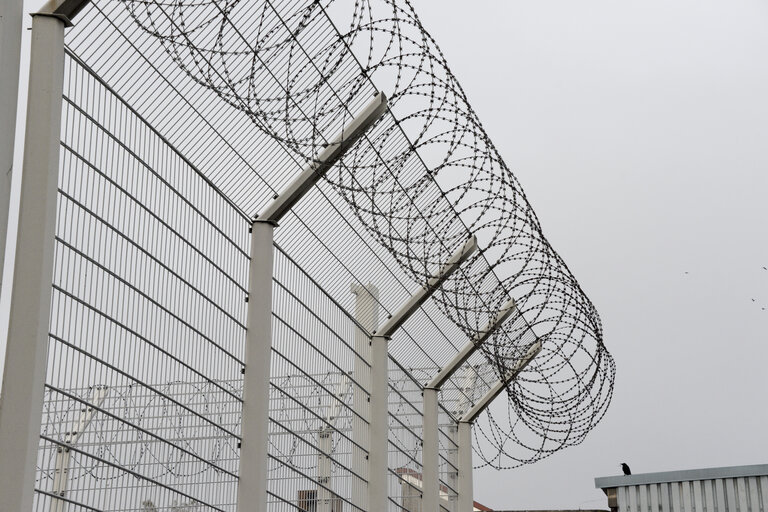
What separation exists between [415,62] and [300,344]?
3304 mm

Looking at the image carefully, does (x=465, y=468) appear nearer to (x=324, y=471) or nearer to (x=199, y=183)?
(x=324, y=471)

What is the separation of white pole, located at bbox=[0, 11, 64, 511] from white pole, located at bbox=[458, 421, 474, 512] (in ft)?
40.1

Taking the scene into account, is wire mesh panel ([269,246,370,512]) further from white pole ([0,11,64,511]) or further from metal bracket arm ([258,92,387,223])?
white pole ([0,11,64,511])

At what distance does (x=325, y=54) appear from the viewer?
10570 millimetres

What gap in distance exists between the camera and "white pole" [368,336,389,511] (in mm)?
14305

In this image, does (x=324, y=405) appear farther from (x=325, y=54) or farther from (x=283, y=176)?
(x=325, y=54)

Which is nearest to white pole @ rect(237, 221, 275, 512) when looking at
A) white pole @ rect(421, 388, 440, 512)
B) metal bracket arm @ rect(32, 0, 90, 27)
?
metal bracket arm @ rect(32, 0, 90, 27)

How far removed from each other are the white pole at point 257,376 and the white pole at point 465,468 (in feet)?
27.7

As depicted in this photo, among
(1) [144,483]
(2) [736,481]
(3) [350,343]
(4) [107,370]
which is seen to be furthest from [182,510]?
(2) [736,481]

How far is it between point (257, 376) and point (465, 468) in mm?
8968

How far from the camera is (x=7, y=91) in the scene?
7.12m

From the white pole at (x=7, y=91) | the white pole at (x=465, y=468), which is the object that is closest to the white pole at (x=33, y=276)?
the white pole at (x=7, y=91)

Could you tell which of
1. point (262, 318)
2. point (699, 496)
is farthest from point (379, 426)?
point (699, 496)

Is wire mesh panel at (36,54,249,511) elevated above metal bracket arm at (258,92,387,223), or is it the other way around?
metal bracket arm at (258,92,387,223)
